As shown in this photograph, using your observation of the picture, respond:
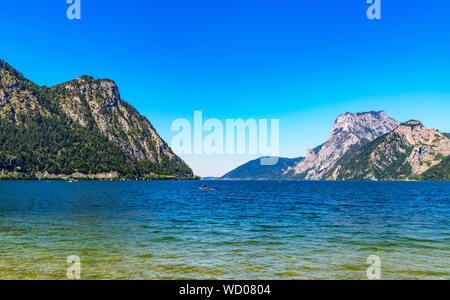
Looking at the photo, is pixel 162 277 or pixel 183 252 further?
pixel 183 252

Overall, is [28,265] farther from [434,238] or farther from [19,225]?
[434,238]

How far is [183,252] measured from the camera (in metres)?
24.5

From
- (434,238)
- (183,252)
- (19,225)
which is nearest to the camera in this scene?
(183,252)

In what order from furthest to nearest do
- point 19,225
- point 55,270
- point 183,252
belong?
point 19,225 → point 183,252 → point 55,270

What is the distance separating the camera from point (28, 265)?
2020 centimetres
